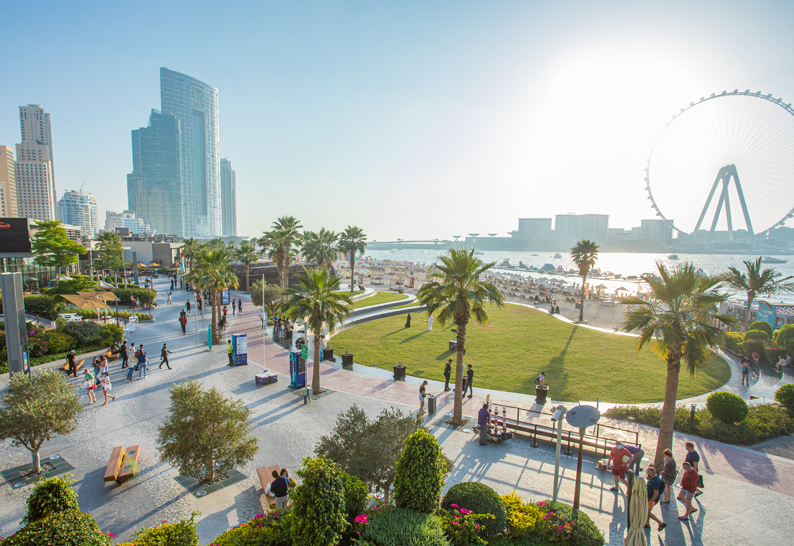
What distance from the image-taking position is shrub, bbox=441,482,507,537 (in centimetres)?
755

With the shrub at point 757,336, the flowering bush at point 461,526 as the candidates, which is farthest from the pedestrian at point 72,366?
the shrub at point 757,336

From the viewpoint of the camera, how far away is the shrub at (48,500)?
5.87 metres

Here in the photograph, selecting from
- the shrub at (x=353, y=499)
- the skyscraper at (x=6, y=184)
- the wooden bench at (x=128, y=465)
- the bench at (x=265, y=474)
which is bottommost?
the wooden bench at (x=128, y=465)

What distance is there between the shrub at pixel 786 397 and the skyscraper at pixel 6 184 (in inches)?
7575

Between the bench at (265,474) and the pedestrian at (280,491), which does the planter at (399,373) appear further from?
the pedestrian at (280,491)

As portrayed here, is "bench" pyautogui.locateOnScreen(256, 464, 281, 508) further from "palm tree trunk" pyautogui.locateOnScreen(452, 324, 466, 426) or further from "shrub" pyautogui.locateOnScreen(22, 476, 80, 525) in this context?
"palm tree trunk" pyautogui.locateOnScreen(452, 324, 466, 426)

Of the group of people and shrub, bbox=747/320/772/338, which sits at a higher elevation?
shrub, bbox=747/320/772/338

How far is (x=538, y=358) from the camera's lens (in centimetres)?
2428

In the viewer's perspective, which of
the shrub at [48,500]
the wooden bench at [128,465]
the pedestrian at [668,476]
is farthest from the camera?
the wooden bench at [128,465]

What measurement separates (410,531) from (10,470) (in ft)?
40.5

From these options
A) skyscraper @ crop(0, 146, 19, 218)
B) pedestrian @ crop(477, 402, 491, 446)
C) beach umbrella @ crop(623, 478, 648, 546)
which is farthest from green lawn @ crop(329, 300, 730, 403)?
skyscraper @ crop(0, 146, 19, 218)

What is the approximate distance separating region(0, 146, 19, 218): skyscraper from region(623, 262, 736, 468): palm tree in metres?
189

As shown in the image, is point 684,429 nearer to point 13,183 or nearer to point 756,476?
point 756,476

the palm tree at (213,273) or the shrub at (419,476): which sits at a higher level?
the palm tree at (213,273)
